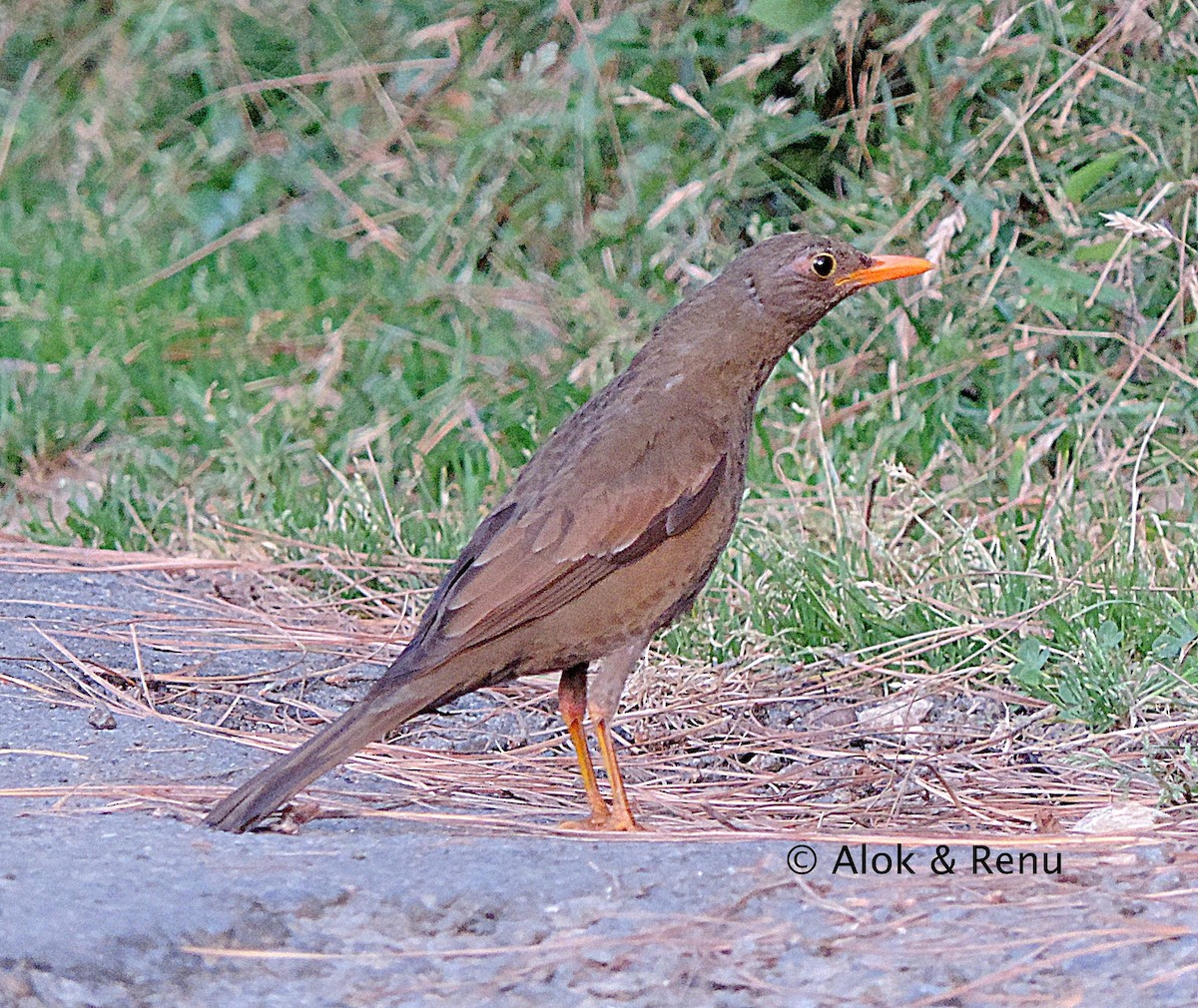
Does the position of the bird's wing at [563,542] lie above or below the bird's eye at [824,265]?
below

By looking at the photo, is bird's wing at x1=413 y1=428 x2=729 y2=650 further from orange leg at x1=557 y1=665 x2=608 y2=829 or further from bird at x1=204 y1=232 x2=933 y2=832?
orange leg at x1=557 y1=665 x2=608 y2=829

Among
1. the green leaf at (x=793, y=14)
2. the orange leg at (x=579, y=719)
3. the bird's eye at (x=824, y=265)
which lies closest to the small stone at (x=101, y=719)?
the orange leg at (x=579, y=719)

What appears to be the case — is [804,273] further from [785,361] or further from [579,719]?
[785,361]

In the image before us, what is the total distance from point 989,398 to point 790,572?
1.59 meters

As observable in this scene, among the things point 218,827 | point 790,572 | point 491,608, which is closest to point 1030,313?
point 790,572

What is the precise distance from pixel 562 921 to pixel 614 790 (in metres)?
0.87

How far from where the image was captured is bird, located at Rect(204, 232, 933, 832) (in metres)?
3.63

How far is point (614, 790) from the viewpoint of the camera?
361 cm

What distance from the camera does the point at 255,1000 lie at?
249cm

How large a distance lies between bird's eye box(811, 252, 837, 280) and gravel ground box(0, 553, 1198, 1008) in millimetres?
1357

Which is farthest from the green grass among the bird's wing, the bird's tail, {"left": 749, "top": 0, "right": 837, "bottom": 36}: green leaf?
the bird's tail

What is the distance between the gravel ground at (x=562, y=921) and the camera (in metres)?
2.51

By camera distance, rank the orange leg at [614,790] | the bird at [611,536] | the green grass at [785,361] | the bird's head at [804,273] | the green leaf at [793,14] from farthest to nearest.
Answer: the green leaf at [793,14]
the green grass at [785,361]
the bird's head at [804,273]
the bird at [611,536]
the orange leg at [614,790]

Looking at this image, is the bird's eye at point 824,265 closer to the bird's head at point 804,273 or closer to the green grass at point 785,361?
the bird's head at point 804,273
